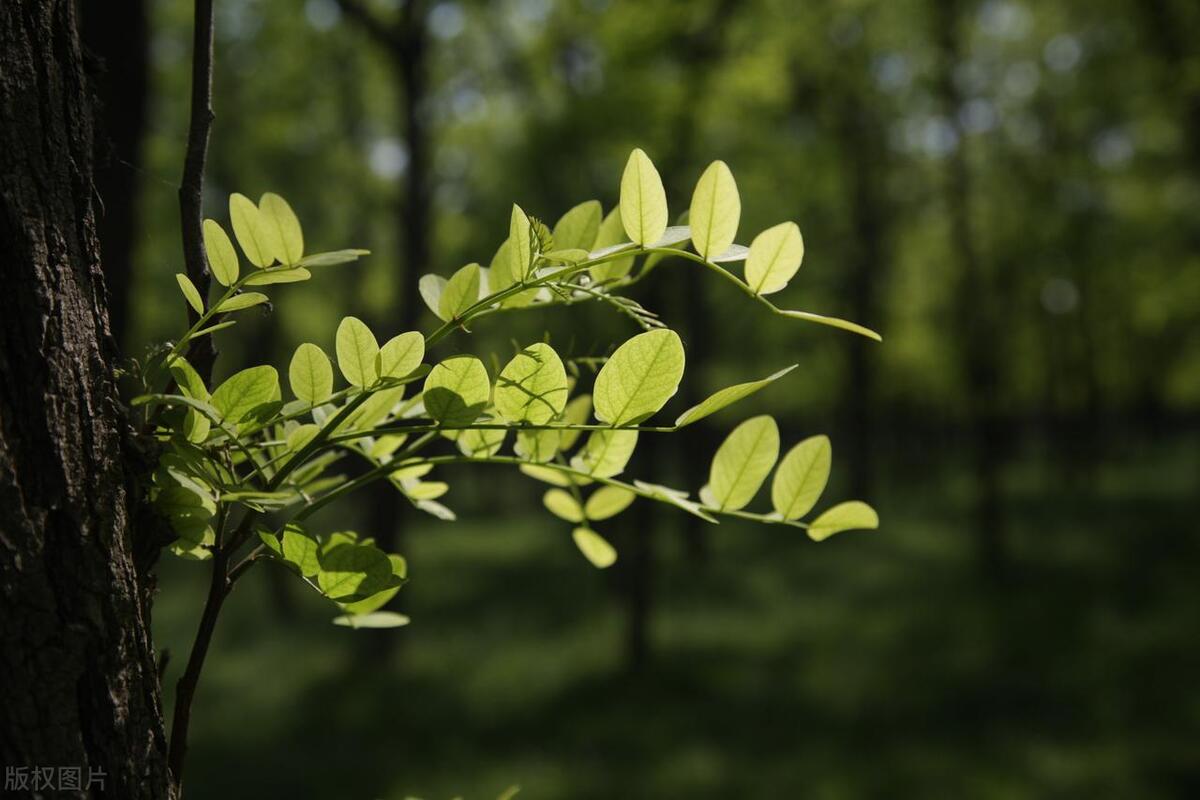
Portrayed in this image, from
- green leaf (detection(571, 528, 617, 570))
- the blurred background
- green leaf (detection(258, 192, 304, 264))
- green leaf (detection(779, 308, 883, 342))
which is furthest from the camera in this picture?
the blurred background

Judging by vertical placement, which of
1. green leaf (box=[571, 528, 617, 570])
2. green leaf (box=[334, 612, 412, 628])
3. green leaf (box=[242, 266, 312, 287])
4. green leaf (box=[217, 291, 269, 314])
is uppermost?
green leaf (box=[242, 266, 312, 287])

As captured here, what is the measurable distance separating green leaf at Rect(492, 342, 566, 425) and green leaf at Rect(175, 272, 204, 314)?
25 centimetres

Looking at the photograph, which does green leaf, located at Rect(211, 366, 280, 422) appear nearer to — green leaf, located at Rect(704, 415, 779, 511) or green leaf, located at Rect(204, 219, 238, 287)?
green leaf, located at Rect(204, 219, 238, 287)

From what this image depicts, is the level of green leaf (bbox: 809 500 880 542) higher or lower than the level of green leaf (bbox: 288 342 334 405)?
lower

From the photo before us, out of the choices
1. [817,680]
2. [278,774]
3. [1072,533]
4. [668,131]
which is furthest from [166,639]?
[1072,533]

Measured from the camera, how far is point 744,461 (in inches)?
34.1

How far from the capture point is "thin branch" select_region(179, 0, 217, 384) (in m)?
0.82

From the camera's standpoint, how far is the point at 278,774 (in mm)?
6527

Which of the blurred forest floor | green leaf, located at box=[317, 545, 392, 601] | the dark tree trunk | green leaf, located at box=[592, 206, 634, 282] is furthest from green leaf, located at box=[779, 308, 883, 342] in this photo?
the blurred forest floor

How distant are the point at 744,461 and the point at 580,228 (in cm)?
26

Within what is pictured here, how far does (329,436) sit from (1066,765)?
264 inches

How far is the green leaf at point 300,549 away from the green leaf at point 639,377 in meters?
0.25

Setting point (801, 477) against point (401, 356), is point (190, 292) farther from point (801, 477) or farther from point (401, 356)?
point (801, 477)

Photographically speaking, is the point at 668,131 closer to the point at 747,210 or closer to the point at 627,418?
the point at 747,210
